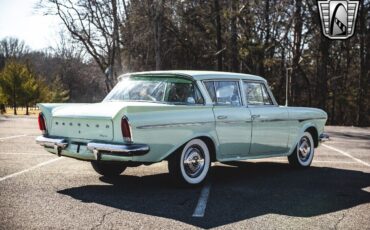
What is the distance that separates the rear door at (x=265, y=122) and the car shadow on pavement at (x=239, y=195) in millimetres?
475

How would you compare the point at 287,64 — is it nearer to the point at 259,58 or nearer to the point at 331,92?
the point at 259,58

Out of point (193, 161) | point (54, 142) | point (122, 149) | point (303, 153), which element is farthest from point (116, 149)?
point (303, 153)

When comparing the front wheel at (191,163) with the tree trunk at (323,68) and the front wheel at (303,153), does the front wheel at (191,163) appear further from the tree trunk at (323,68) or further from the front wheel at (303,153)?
the tree trunk at (323,68)

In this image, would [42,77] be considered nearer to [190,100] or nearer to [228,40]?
[228,40]

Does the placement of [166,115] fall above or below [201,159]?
above

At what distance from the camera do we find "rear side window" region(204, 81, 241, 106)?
7.14m

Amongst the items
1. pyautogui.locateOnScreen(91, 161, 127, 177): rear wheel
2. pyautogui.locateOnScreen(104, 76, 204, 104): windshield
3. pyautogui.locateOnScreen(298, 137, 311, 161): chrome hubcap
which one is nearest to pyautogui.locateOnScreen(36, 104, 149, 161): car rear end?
pyautogui.locateOnScreen(104, 76, 204, 104): windshield

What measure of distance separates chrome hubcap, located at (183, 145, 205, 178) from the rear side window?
0.84 m

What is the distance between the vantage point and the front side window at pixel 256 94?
7.85 metres

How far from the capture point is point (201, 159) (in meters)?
6.78

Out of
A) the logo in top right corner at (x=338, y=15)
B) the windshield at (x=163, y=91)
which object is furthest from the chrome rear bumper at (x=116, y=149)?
the logo in top right corner at (x=338, y=15)

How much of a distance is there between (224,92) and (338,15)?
50.6 feet

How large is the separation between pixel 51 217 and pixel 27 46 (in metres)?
104

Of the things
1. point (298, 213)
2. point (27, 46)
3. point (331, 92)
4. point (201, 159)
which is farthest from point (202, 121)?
point (27, 46)
